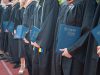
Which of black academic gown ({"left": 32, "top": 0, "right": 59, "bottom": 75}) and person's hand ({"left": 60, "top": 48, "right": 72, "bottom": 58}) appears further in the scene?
black academic gown ({"left": 32, "top": 0, "right": 59, "bottom": 75})

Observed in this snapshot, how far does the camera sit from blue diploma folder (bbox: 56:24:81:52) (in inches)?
118

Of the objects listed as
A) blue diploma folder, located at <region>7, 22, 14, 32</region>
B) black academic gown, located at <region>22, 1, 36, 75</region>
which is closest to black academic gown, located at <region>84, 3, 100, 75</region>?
black academic gown, located at <region>22, 1, 36, 75</region>

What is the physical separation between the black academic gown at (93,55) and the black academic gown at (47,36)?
3.00 feet

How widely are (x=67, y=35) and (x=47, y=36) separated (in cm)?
64

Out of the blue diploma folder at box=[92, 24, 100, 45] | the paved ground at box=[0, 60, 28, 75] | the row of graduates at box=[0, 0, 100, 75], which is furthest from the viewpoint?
the paved ground at box=[0, 60, 28, 75]

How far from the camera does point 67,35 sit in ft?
9.95

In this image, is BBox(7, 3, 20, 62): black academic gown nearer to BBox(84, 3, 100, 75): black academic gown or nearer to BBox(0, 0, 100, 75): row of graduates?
BBox(0, 0, 100, 75): row of graduates

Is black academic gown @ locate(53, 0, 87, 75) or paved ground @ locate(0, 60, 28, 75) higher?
black academic gown @ locate(53, 0, 87, 75)

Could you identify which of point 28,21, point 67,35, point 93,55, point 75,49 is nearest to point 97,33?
point 93,55

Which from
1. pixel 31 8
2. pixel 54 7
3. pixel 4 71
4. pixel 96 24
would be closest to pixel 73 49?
pixel 96 24

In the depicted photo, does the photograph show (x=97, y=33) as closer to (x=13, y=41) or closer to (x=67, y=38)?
(x=67, y=38)

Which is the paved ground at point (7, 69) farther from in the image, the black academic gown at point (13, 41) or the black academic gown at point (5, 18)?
the black academic gown at point (5, 18)

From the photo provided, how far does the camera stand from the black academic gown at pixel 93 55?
268 centimetres

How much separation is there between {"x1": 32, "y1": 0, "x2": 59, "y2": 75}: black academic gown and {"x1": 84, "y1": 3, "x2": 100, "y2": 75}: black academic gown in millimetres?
914
